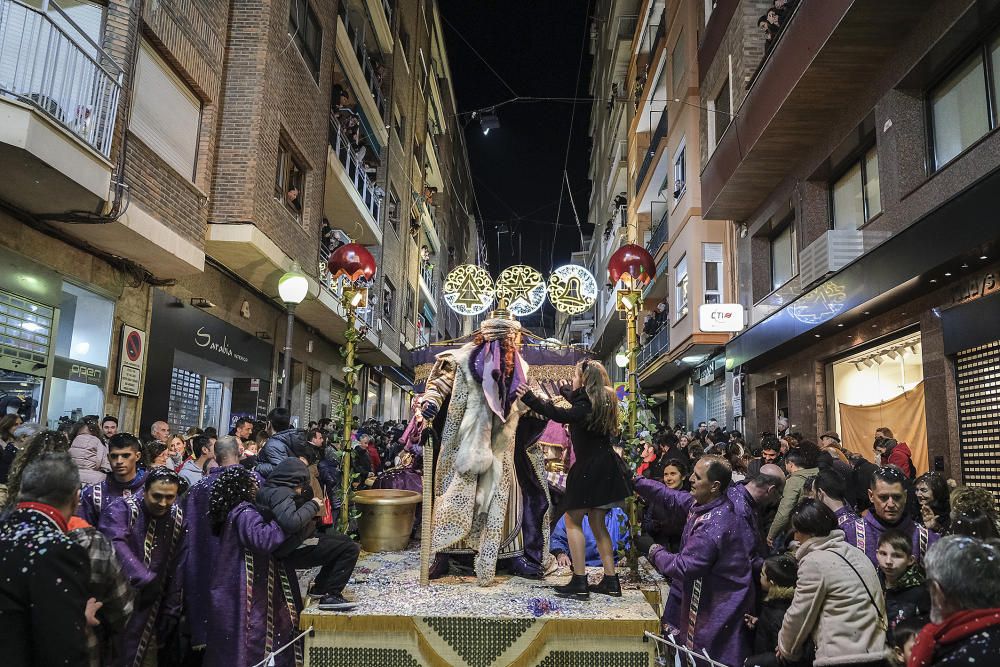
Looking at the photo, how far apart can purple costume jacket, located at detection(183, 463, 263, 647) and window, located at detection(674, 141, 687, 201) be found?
62.4ft

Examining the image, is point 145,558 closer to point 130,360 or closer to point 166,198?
point 130,360

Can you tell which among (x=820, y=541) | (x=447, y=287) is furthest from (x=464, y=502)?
(x=447, y=287)

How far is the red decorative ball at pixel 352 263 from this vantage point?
9094 mm

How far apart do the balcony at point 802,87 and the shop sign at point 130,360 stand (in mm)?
11223

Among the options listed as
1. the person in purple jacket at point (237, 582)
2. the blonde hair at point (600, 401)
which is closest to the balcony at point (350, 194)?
the blonde hair at point (600, 401)

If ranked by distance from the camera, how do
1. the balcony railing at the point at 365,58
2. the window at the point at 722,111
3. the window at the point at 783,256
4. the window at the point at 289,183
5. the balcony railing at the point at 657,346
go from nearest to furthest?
the window at the point at 289,183 → the window at the point at 783,256 → the window at the point at 722,111 → the balcony railing at the point at 365,58 → the balcony railing at the point at 657,346

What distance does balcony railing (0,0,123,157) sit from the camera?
752 cm

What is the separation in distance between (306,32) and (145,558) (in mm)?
14436

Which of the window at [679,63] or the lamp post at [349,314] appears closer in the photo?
the lamp post at [349,314]

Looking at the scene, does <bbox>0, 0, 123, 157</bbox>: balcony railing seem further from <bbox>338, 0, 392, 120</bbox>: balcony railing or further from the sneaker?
<bbox>338, 0, 392, 120</bbox>: balcony railing

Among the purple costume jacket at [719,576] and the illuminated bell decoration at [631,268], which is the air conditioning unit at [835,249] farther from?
the purple costume jacket at [719,576]

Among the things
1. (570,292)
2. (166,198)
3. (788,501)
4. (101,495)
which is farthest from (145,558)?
(570,292)

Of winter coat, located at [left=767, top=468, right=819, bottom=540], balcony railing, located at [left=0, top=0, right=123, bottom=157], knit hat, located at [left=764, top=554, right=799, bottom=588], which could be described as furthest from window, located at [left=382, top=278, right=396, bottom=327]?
knit hat, located at [left=764, top=554, right=799, bottom=588]

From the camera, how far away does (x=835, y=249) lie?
1241 centimetres
